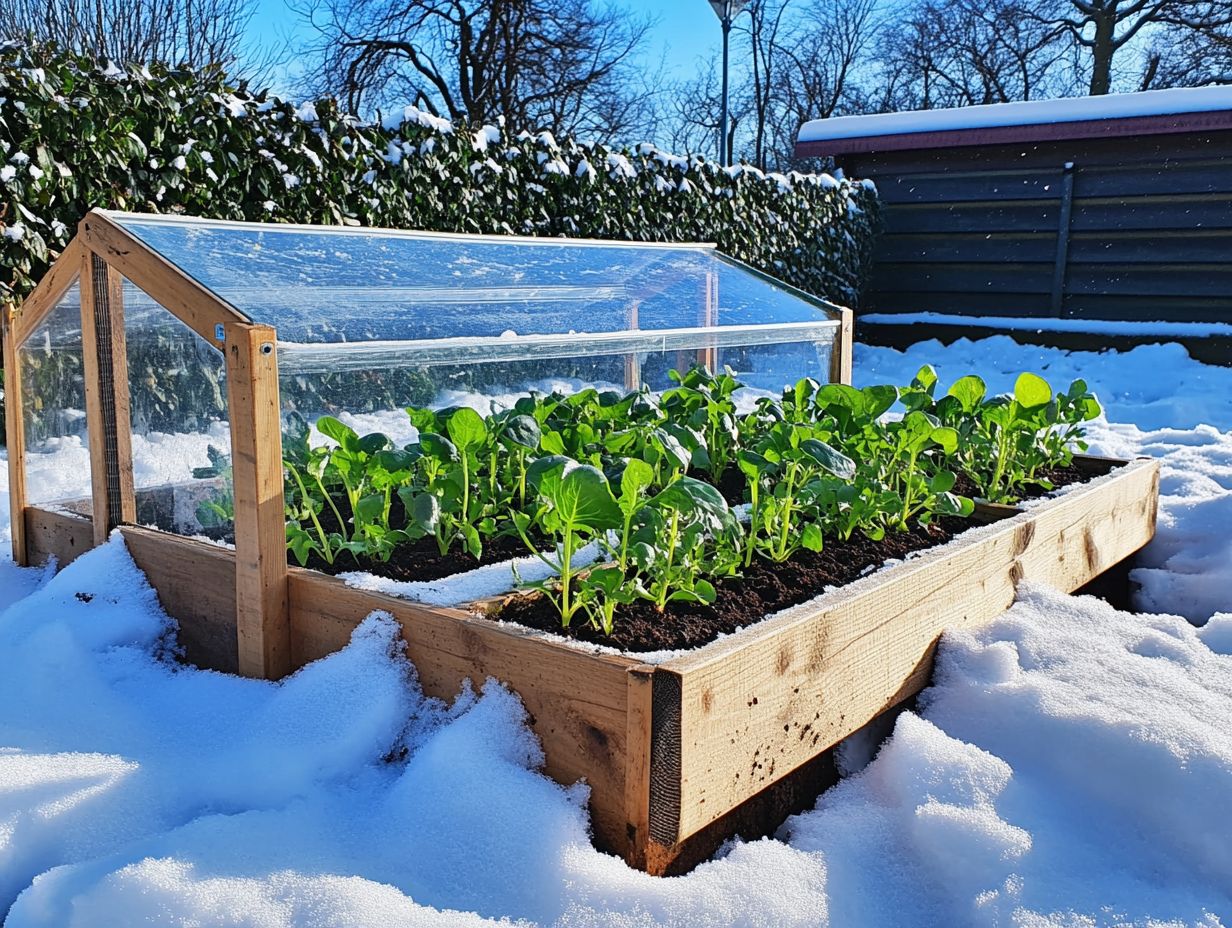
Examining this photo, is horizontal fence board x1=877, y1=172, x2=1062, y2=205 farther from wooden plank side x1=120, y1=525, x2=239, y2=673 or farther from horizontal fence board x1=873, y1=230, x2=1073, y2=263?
wooden plank side x1=120, y1=525, x2=239, y2=673

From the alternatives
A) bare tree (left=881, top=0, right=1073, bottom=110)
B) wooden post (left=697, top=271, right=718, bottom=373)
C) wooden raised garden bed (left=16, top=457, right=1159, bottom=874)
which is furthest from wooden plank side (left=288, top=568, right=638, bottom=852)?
bare tree (left=881, top=0, right=1073, bottom=110)

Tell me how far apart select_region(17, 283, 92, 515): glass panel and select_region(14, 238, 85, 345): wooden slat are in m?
0.02

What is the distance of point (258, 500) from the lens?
72.7 inches

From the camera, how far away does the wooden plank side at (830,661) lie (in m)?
1.44

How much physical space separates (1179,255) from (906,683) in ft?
23.4

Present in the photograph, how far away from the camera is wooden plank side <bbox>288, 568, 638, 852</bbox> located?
4.78 ft

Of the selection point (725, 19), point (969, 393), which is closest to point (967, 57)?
point (725, 19)

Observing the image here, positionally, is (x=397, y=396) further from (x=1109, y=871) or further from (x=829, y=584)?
(x=1109, y=871)

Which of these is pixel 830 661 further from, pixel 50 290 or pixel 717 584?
pixel 50 290

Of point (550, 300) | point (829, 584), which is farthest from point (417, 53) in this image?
point (829, 584)

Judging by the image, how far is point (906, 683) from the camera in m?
1.92

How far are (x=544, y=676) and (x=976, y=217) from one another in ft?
25.7

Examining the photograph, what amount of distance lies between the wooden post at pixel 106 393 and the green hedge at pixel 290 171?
4.68 ft

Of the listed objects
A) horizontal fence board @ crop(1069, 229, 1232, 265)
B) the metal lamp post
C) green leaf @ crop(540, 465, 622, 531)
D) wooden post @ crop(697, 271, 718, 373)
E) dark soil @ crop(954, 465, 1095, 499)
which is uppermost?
the metal lamp post
